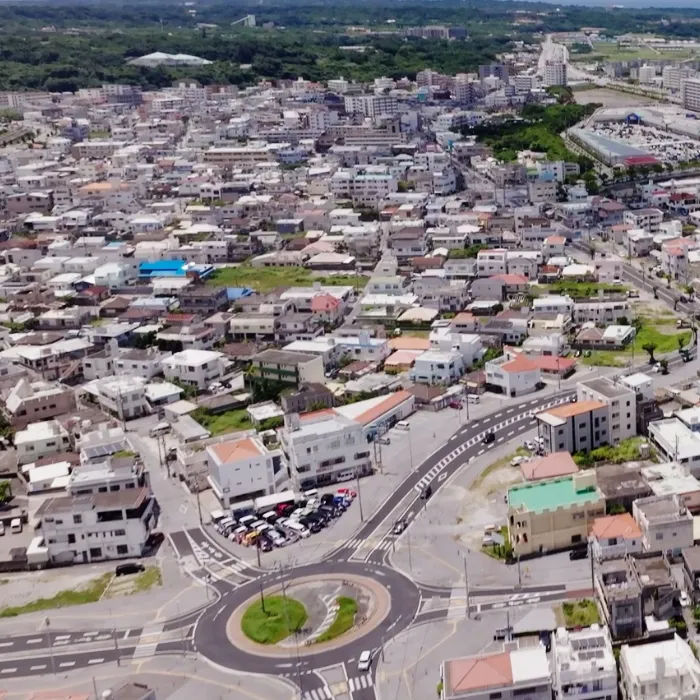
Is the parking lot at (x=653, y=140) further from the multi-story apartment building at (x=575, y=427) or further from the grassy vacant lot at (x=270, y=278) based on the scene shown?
the multi-story apartment building at (x=575, y=427)

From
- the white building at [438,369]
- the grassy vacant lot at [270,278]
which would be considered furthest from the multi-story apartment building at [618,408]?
the grassy vacant lot at [270,278]

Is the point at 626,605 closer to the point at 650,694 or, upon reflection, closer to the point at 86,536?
the point at 650,694

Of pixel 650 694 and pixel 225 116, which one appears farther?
pixel 225 116

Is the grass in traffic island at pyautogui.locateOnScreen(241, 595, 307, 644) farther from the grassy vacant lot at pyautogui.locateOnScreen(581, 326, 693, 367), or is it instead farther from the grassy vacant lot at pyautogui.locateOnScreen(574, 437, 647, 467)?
the grassy vacant lot at pyautogui.locateOnScreen(581, 326, 693, 367)

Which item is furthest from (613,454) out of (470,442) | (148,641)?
(148,641)

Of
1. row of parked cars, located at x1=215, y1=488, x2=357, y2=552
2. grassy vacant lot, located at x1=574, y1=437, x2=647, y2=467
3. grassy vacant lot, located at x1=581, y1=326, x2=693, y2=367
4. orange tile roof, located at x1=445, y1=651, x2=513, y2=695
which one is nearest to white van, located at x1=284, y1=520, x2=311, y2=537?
row of parked cars, located at x1=215, y1=488, x2=357, y2=552

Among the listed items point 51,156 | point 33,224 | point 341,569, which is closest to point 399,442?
point 341,569

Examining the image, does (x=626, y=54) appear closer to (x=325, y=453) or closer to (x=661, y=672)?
(x=325, y=453)
